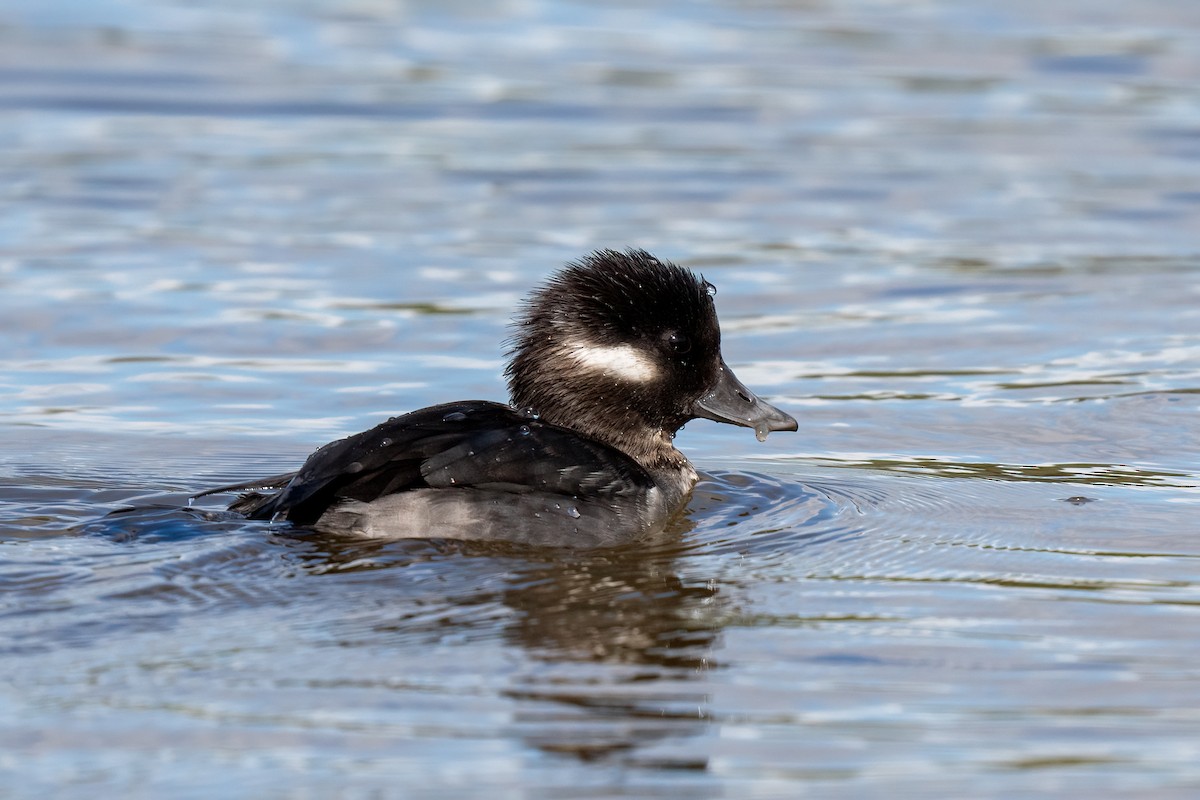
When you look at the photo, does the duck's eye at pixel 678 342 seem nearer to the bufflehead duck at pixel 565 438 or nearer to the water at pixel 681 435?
the bufflehead duck at pixel 565 438

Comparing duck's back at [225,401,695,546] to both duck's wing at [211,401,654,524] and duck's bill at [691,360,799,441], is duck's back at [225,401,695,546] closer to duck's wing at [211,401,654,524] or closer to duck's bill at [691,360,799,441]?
duck's wing at [211,401,654,524]

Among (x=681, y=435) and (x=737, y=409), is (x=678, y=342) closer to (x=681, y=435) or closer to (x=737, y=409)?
(x=737, y=409)

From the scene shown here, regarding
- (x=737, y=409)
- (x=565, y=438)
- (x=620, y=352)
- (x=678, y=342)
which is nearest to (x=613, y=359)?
(x=620, y=352)

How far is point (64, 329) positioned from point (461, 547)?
16.5 feet

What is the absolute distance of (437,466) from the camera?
24.7ft

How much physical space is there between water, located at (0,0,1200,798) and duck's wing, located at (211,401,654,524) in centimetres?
23

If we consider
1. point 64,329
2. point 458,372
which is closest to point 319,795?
point 458,372

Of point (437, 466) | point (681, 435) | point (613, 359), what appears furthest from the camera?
point (681, 435)

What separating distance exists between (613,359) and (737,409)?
0.71m

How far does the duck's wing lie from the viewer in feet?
24.7

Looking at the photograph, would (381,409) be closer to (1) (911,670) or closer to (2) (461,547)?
(2) (461,547)

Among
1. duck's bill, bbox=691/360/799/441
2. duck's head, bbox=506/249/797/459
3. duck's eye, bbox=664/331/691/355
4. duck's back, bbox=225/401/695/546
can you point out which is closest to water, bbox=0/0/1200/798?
duck's back, bbox=225/401/695/546

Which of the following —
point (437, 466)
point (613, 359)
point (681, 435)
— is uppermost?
point (613, 359)

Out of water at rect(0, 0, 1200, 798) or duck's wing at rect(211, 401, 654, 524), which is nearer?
water at rect(0, 0, 1200, 798)
